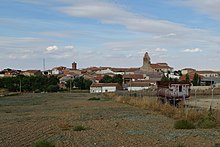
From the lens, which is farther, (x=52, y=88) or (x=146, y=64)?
(x=146, y=64)

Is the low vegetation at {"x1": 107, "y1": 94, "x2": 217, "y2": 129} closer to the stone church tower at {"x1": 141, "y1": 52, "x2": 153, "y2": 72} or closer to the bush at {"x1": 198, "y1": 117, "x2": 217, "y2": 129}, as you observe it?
the bush at {"x1": 198, "y1": 117, "x2": 217, "y2": 129}

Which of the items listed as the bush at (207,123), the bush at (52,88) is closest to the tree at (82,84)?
the bush at (52,88)

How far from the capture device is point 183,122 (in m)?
16.8

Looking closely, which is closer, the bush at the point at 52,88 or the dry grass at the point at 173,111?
the dry grass at the point at 173,111

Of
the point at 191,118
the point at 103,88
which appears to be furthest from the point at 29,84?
the point at 191,118

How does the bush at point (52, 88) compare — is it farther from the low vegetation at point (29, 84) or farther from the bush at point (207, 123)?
the bush at point (207, 123)

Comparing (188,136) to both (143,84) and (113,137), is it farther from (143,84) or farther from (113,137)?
(143,84)

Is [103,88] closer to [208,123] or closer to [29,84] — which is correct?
[29,84]

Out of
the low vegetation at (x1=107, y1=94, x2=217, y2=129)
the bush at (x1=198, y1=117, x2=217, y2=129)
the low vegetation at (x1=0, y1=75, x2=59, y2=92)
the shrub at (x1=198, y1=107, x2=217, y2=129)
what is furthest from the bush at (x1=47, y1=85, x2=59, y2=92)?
the bush at (x1=198, y1=117, x2=217, y2=129)

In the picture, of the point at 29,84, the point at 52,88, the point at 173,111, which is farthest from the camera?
the point at 29,84

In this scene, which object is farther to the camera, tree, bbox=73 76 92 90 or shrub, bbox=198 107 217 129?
tree, bbox=73 76 92 90

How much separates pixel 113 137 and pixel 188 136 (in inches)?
112

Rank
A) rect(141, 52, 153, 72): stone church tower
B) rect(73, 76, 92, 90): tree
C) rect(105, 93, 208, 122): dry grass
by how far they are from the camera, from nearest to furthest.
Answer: rect(105, 93, 208, 122): dry grass < rect(73, 76, 92, 90): tree < rect(141, 52, 153, 72): stone church tower

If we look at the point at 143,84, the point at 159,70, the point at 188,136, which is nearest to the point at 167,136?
the point at 188,136
